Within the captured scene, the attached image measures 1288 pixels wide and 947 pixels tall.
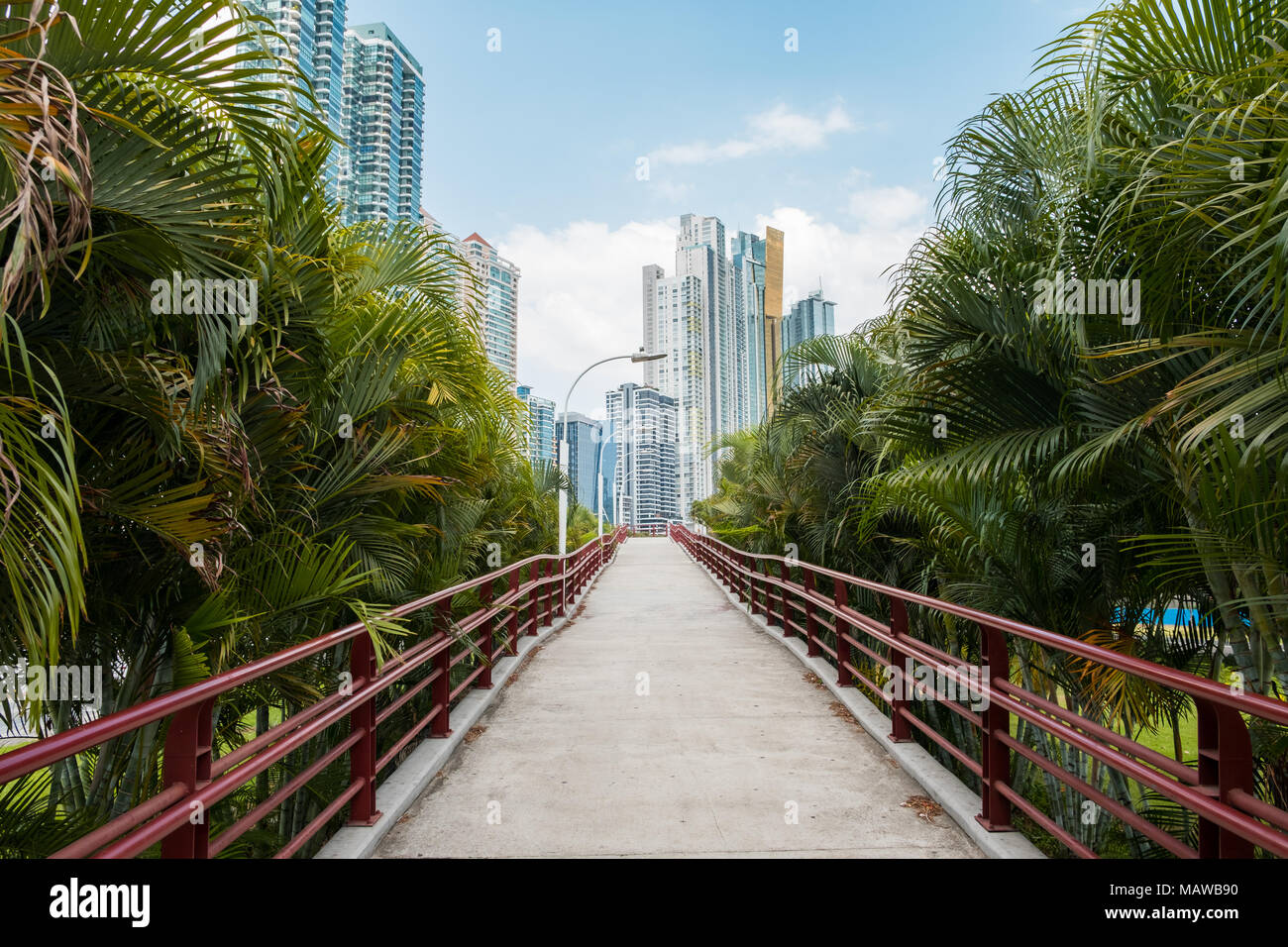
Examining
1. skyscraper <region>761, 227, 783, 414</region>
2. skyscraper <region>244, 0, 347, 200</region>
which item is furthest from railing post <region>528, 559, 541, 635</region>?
skyscraper <region>244, 0, 347, 200</region>

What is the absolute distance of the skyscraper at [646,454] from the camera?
62.5 m

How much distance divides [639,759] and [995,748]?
207cm

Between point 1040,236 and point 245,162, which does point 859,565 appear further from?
point 245,162

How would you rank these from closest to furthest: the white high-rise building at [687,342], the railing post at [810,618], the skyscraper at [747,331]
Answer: the railing post at [810,618], the white high-rise building at [687,342], the skyscraper at [747,331]

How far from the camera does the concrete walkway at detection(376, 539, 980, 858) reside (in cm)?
347

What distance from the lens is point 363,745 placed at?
3.58 metres

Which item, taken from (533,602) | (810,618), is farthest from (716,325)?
(810,618)

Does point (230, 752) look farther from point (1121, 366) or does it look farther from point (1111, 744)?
point (1121, 366)

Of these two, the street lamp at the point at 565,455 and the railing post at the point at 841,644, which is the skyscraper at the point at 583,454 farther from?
the railing post at the point at 841,644

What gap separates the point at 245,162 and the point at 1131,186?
11.3 ft

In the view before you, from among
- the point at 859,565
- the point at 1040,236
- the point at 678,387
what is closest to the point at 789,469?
the point at 859,565

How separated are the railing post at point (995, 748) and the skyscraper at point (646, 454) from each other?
43.5 meters

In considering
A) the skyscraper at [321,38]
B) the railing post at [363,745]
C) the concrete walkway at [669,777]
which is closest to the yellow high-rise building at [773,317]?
the concrete walkway at [669,777]

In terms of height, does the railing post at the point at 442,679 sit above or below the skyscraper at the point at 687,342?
below
